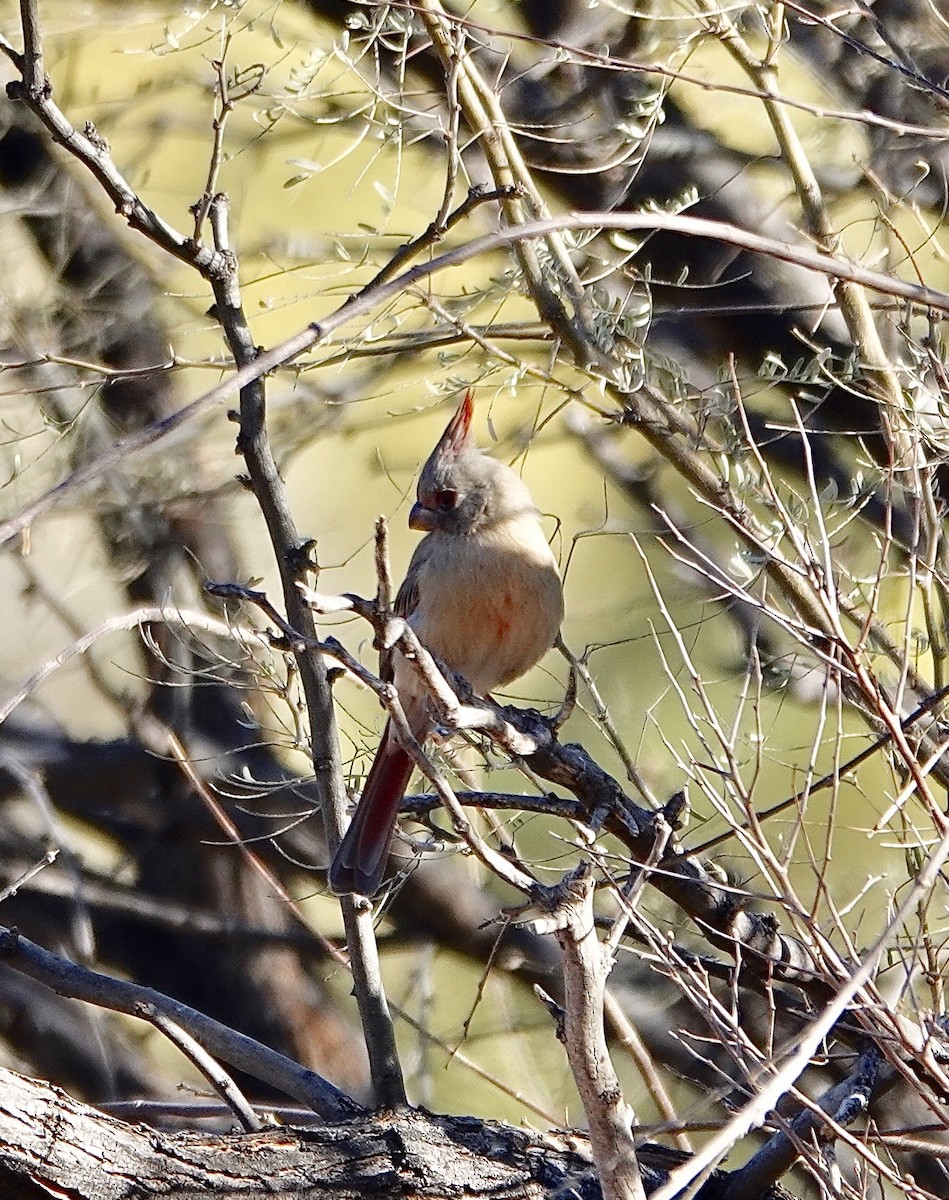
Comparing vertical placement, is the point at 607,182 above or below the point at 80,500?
above

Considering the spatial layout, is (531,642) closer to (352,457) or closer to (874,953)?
(874,953)

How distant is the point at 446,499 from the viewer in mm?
3934

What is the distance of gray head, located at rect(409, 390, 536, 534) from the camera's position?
3.89m

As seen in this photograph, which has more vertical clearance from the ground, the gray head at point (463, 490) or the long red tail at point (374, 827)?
the gray head at point (463, 490)

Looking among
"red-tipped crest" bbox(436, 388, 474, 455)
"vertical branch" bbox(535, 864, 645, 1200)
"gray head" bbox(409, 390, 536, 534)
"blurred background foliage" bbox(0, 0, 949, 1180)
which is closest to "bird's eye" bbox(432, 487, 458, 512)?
"gray head" bbox(409, 390, 536, 534)

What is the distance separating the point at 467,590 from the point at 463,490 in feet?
1.07

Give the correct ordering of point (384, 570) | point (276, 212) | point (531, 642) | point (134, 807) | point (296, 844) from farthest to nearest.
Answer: point (276, 212) → point (134, 807) → point (296, 844) → point (531, 642) → point (384, 570)

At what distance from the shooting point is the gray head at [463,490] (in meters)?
3.89

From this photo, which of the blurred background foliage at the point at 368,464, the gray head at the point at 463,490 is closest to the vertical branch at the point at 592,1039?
the gray head at the point at 463,490

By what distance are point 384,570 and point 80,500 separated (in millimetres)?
4026

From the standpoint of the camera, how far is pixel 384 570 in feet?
5.85

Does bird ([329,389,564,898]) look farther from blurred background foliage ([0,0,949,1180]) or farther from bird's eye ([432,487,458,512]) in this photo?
blurred background foliage ([0,0,949,1180])

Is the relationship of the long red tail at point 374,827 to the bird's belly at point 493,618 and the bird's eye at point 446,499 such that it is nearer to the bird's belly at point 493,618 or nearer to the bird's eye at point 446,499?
the bird's belly at point 493,618

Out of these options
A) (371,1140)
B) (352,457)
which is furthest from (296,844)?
(371,1140)
